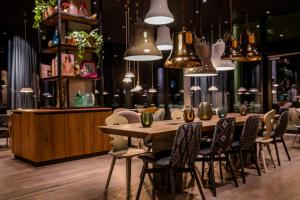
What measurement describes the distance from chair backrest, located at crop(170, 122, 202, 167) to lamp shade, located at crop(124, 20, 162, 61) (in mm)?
1097

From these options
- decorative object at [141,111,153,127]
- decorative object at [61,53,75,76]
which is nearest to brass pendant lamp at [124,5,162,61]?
decorative object at [141,111,153,127]

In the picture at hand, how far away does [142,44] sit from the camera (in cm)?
354

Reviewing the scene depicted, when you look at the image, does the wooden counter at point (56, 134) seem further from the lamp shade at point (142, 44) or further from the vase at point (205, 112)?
the vase at point (205, 112)

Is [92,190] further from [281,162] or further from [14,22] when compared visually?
[14,22]

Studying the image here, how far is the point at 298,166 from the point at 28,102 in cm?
866

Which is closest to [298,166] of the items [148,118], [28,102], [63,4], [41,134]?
[148,118]

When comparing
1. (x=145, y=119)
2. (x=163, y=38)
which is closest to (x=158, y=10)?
(x=163, y=38)

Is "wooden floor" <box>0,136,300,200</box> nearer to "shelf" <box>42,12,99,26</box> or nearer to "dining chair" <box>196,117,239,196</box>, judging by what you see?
"dining chair" <box>196,117,239,196</box>

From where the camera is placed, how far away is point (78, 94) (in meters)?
5.79

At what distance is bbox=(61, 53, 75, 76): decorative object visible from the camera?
5395 mm

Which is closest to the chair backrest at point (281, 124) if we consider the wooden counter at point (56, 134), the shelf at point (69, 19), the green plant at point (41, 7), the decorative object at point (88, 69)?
the wooden counter at point (56, 134)

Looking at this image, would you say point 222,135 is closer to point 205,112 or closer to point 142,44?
point 205,112

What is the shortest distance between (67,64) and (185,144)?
336 cm

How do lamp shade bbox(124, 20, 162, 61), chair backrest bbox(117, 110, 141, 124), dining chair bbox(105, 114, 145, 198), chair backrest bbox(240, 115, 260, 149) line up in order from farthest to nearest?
chair backrest bbox(117, 110, 141, 124) < chair backrest bbox(240, 115, 260, 149) < lamp shade bbox(124, 20, 162, 61) < dining chair bbox(105, 114, 145, 198)
